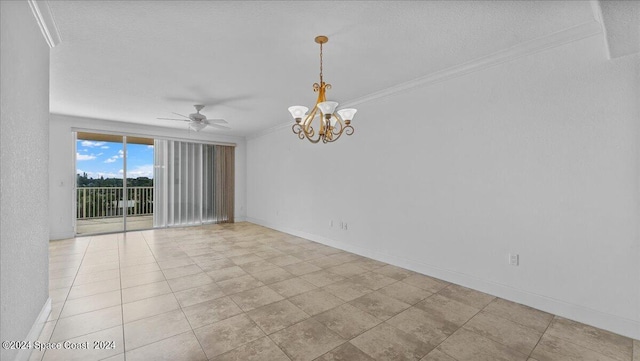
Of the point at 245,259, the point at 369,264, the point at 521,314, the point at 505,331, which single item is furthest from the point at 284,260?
the point at 521,314

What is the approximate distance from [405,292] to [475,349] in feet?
3.34

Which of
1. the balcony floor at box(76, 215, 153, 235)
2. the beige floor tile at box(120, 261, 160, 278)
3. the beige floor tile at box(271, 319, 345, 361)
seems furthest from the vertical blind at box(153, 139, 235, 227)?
the beige floor tile at box(271, 319, 345, 361)

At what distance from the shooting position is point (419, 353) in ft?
6.40

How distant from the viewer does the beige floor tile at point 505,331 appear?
207cm

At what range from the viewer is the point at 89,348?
6.48ft

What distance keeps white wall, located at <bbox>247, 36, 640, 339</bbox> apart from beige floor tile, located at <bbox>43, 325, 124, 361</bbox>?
326 cm

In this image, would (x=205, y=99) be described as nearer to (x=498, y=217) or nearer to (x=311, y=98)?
(x=311, y=98)

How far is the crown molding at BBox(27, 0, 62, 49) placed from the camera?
201 centimetres

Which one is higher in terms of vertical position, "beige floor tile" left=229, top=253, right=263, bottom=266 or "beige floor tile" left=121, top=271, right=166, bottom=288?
"beige floor tile" left=121, top=271, right=166, bottom=288

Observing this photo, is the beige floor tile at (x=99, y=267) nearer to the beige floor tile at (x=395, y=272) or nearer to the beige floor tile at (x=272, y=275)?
the beige floor tile at (x=272, y=275)

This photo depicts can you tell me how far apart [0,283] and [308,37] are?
277 centimetres

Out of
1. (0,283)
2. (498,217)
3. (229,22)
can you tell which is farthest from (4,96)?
(498,217)

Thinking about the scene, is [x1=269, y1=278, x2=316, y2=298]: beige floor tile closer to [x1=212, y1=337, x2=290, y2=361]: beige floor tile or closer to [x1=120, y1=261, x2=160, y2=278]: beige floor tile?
[x1=212, y1=337, x2=290, y2=361]: beige floor tile

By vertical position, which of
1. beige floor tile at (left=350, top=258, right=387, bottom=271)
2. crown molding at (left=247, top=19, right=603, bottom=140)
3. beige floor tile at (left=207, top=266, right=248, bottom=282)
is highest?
crown molding at (left=247, top=19, right=603, bottom=140)
